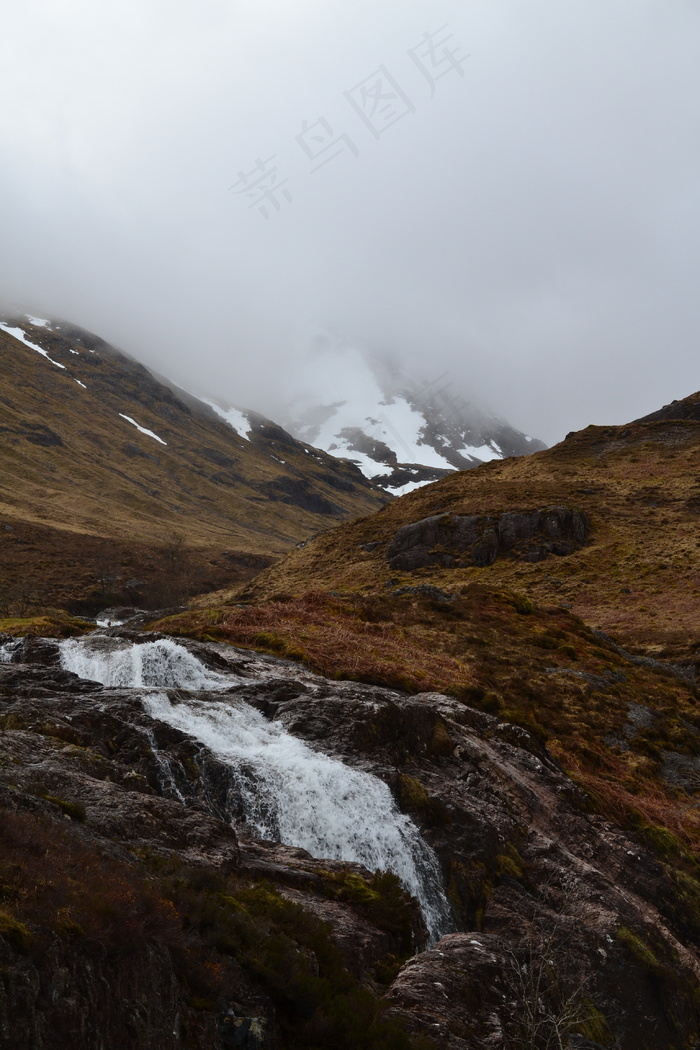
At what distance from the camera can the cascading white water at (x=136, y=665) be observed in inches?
769

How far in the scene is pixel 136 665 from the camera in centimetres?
2009

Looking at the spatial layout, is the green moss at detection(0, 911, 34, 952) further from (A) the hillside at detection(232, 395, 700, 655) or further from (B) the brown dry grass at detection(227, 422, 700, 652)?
(B) the brown dry grass at detection(227, 422, 700, 652)

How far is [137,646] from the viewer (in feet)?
68.4

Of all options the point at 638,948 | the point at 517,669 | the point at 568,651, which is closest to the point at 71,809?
the point at 638,948

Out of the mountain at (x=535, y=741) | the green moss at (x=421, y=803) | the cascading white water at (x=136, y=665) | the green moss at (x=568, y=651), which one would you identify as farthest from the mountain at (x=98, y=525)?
the green moss at (x=421, y=803)

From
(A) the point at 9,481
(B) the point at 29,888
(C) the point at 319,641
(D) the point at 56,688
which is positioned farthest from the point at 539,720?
(A) the point at 9,481

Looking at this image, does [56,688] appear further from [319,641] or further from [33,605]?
[33,605]

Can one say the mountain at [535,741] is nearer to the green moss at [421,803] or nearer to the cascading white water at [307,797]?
the green moss at [421,803]

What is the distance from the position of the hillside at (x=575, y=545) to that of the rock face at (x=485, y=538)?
0.48 ft

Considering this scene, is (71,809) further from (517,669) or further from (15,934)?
(517,669)

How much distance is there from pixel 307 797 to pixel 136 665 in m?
8.13

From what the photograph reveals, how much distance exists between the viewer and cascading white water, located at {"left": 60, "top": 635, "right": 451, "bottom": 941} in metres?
13.8

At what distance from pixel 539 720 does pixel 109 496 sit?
485 ft

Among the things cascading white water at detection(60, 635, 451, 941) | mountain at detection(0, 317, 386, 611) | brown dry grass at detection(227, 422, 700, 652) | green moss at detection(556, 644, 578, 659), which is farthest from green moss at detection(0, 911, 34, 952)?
mountain at detection(0, 317, 386, 611)
